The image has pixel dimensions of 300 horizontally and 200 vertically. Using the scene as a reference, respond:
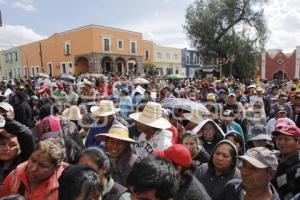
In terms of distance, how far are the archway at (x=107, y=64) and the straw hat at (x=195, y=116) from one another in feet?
120

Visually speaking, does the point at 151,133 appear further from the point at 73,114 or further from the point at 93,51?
the point at 93,51

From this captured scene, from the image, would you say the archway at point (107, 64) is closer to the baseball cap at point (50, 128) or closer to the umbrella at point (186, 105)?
the umbrella at point (186, 105)

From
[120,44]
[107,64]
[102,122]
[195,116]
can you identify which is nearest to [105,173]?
[102,122]

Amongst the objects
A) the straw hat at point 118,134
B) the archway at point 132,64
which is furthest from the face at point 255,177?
the archway at point 132,64

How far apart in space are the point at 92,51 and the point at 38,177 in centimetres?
3828

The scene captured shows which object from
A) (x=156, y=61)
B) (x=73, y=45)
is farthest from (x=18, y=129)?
(x=156, y=61)

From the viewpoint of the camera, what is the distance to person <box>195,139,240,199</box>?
10.0 feet

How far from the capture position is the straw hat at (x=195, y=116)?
4.89 meters

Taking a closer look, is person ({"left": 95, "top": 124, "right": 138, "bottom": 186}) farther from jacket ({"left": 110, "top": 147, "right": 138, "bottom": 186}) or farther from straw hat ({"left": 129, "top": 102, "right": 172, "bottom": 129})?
straw hat ({"left": 129, "top": 102, "right": 172, "bottom": 129})

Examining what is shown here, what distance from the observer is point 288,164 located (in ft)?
10.1

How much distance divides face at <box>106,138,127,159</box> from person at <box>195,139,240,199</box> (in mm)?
871

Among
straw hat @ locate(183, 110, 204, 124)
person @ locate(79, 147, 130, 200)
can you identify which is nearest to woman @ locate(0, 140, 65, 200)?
person @ locate(79, 147, 130, 200)

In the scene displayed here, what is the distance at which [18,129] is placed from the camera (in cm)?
273

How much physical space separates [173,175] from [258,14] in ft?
99.0
